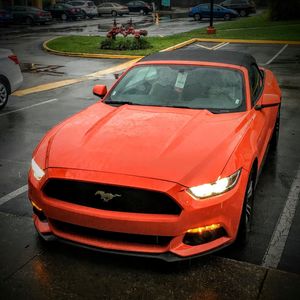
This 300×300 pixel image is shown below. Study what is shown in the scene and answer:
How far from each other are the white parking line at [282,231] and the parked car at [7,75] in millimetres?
7089

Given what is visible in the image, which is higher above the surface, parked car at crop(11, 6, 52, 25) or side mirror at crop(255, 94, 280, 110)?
side mirror at crop(255, 94, 280, 110)

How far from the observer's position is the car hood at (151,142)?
3.49m

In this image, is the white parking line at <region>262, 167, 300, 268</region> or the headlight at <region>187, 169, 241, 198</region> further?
the white parking line at <region>262, 167, 300, 268</region>

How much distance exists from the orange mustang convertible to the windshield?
0.22 metres

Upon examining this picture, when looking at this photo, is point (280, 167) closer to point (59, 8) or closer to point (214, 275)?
point (214, 275)

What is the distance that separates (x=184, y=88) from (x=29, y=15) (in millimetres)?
37405

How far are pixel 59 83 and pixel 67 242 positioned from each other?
402 inches

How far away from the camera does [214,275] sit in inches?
143

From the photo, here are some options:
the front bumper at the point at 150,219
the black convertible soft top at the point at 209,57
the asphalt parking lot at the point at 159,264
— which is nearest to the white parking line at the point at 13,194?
the asphalt parking lot at the point at 159,264

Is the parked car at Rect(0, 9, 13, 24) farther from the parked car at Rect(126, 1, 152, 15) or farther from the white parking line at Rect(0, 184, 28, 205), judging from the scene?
the white parking line at Rect(0, 184, 28, 205)

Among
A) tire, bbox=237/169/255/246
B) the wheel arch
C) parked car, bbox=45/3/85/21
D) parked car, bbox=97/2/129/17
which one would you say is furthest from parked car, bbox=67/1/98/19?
tire, bbox=237/169/255/246

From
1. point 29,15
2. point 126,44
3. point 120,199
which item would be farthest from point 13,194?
point 29,15

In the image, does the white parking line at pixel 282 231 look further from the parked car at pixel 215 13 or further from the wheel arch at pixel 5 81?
the parked car at pixel 215 13

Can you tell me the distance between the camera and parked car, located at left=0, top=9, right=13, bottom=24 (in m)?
37.4
